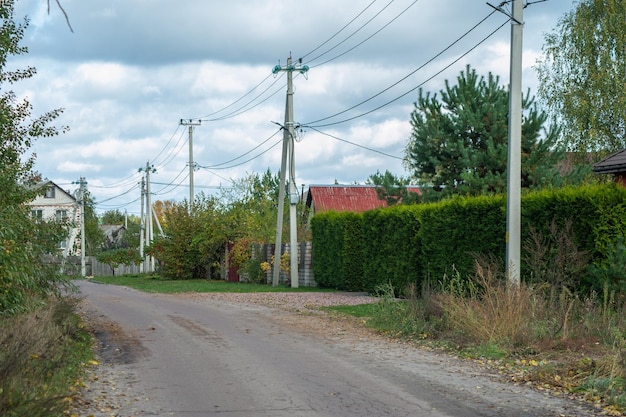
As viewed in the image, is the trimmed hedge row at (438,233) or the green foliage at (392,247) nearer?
the trimmed hedge row at (438,233)

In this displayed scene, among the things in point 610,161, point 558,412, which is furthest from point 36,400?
point 610,161

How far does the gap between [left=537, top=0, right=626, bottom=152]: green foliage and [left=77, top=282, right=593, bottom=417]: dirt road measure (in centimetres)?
2304

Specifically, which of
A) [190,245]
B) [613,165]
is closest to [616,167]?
[613,165]

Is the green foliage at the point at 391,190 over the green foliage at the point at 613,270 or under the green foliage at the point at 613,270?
over

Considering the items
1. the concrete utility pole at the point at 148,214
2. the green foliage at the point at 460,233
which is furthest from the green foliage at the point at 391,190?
the concrete utility pole at the point at 148,214

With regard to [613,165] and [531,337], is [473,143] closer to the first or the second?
[613,165]

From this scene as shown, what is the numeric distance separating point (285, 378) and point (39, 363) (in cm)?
317

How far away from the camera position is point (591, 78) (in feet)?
124

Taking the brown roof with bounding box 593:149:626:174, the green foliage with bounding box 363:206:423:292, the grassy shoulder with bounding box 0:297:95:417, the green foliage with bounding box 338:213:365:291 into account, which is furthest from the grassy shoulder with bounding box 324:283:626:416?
the green foliage with bounding box 338:213:365:291

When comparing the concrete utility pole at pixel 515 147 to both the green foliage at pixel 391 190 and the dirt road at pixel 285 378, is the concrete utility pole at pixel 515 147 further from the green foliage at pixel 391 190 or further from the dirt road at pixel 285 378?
the green foliage at pixel 391 190

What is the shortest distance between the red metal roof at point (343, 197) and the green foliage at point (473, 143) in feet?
87.3

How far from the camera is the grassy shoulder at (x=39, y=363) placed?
282 inches

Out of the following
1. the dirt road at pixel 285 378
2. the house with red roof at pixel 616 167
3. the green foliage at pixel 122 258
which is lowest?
the green foliage at pixel 122 258

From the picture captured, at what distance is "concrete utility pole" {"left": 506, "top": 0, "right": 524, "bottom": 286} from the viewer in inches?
655
